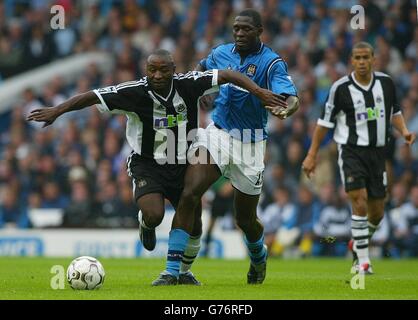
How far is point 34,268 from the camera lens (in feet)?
42.5

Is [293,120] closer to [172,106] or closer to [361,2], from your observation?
[361,2]

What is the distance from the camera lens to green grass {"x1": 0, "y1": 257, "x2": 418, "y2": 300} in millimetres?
8711

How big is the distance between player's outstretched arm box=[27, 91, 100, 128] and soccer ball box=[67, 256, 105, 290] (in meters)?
1.30

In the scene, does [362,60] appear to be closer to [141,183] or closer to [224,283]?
[224,283]

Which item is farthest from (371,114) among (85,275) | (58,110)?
(85,275)

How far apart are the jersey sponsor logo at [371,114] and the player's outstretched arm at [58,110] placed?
414 centimetres

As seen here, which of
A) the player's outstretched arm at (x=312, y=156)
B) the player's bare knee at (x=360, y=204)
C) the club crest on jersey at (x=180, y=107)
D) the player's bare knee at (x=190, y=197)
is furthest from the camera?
the player's bare knee at (x=360, y=204)

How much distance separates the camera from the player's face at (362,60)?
12172 millimetres

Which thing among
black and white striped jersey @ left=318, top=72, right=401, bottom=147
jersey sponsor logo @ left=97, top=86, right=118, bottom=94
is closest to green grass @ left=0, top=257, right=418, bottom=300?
black and white striped jersey @ left=318, top=72, right=401, bottom=147

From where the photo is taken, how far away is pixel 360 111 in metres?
12.4

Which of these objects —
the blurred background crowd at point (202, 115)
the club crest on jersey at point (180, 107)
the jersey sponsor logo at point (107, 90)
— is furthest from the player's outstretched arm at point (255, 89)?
the blurred background crowd at point (202, 115)

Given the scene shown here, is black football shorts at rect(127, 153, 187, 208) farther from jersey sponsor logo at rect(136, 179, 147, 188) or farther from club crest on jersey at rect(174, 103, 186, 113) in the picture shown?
club crest on jersey at rect(174, 103, 186, 113)

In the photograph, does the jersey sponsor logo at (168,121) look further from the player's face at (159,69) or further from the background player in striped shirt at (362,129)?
the background player in striped shirt at (362,129)
